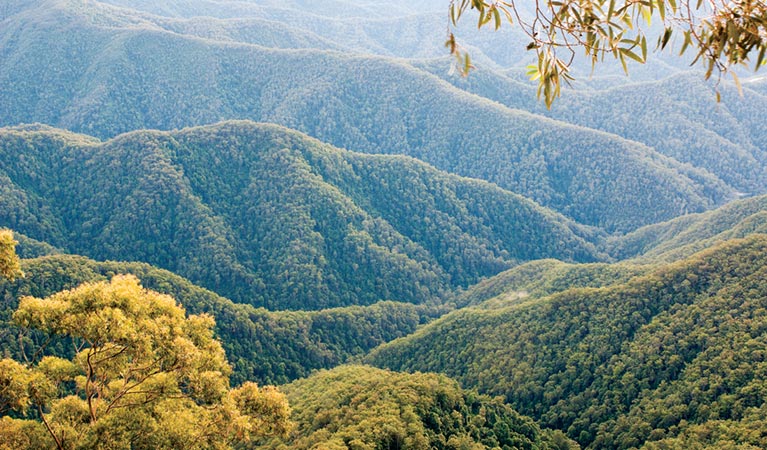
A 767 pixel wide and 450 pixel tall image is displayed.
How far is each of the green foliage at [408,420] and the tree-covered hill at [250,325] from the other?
47.6 meters

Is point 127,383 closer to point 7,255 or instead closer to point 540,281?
point 7,255

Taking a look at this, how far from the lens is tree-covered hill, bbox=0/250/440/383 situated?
95.9 m

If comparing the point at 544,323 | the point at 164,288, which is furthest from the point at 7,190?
the point at 544,323

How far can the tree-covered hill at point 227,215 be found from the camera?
167750mm

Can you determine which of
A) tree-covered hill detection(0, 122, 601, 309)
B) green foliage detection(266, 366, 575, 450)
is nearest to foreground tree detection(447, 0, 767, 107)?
green foliage detection(266, 366, 575, 450)

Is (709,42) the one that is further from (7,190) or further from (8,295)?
(7,190)

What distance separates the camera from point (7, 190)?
172 m

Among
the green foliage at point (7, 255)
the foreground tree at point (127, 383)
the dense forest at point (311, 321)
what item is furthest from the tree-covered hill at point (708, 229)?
the green foliage at point (7, 255)

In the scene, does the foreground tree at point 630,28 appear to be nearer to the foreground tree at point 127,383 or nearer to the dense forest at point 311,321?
the dense forest at point 311,321

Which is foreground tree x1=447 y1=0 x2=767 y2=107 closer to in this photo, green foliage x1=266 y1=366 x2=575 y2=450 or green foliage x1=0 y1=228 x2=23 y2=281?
green foliage x1=0 y1=228 x2=23 y2=281

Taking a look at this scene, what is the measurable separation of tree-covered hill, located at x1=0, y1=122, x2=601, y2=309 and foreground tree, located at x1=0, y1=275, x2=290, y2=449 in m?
140

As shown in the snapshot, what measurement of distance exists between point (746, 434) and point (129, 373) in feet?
192

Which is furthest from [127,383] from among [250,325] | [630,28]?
[250,325]

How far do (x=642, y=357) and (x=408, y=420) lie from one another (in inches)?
1802
